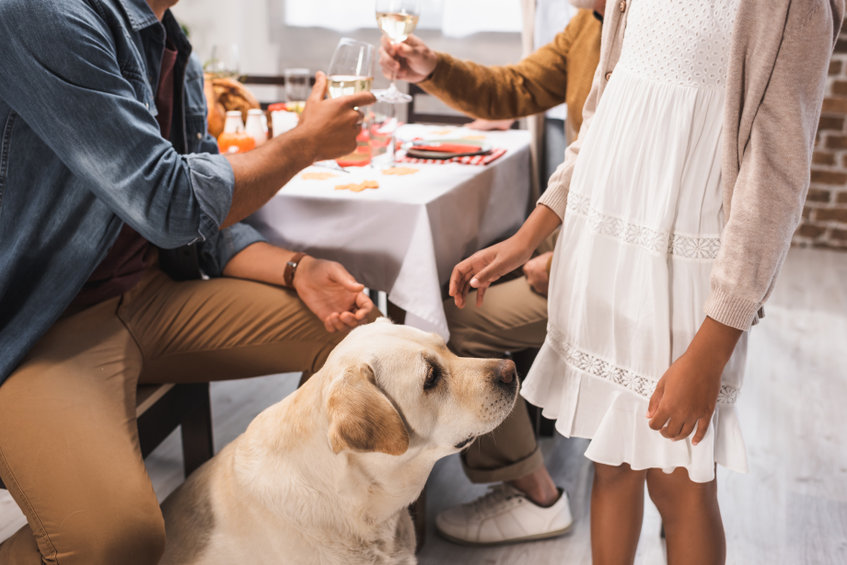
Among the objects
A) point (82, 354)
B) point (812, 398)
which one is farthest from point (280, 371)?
point (812, 398)

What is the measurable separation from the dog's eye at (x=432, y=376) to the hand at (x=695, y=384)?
0.30 metres

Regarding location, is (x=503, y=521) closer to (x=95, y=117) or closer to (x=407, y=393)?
(x=407, y=393)

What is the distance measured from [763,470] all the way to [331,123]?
1.49 m

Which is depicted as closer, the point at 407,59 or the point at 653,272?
the point at 653,272

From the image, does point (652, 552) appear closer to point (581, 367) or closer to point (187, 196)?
point (581, 367)

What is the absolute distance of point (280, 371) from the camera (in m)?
1.56

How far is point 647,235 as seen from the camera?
111 cm

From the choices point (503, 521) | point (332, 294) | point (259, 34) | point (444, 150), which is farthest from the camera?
point (259, 34)

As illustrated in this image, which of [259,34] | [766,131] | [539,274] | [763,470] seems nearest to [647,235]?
[766,131]

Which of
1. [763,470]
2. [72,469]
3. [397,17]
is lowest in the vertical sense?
[763,470]

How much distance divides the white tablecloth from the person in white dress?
23 centimetres

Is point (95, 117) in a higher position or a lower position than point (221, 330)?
higher

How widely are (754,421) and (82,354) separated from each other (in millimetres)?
1898

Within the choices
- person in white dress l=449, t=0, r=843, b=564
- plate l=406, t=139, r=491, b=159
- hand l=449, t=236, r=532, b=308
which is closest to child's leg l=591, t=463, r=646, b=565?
person in white dress l=449, t=0, r=843, b=564
